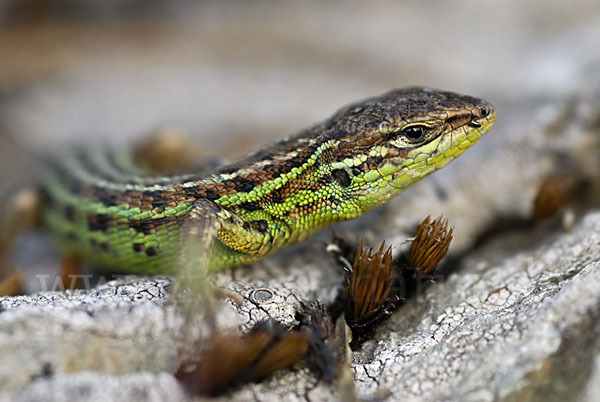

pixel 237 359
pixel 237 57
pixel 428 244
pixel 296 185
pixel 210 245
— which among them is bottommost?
pixel 237 359

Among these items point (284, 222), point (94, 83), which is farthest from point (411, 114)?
point (94, 83)

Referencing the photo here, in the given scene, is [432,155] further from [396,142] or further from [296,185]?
[296,185]

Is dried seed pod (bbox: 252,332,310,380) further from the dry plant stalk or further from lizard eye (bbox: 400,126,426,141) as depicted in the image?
lizard eye (bbox: 400,126,426,141)

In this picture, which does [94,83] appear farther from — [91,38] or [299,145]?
[299,145]

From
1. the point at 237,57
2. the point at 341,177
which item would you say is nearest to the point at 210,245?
the point at 341,177

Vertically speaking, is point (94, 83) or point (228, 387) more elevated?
point (94, 83)

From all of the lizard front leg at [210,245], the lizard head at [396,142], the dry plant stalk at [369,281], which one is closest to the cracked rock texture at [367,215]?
the lizard front leg at [210,245]

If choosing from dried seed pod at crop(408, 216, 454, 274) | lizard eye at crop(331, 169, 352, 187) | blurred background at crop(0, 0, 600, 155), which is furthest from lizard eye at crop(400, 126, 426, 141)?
blurred background at crop(0, 0, 600, 155)
